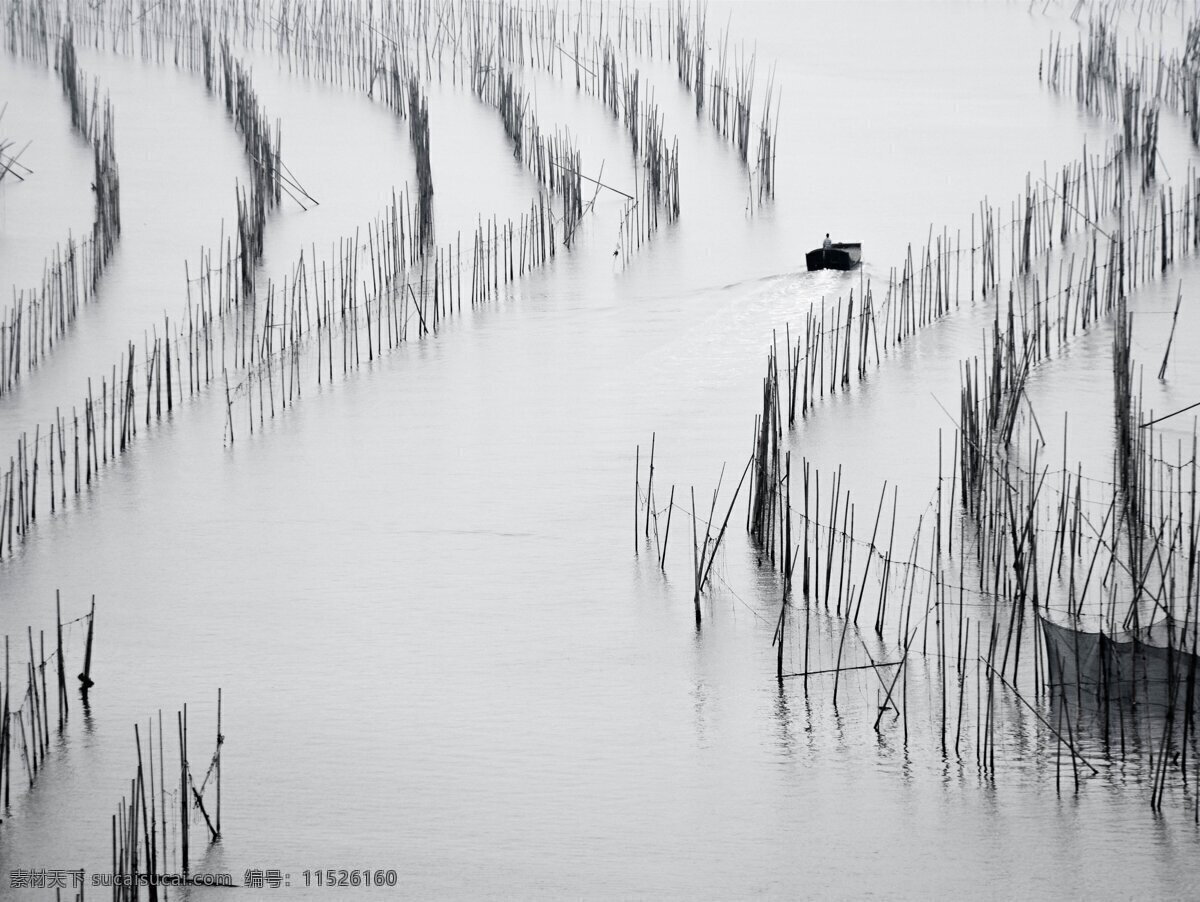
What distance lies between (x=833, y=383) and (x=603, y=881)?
98.9 inches

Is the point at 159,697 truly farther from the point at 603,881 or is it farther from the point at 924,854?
the point at 924,854

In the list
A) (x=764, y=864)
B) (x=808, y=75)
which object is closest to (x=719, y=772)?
(x=764, y=864)

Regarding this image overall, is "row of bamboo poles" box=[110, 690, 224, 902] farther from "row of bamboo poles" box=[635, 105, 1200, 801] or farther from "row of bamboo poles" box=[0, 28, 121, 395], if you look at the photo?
"row of bamboo poles" box=[0, 28, 121, 395]

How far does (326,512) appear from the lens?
3766 millimetres

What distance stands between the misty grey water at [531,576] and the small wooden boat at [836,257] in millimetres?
75

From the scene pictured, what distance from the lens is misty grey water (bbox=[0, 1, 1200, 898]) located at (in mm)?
2365

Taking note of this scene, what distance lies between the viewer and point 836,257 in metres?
5.55

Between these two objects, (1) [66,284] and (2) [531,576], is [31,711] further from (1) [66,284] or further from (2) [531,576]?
(1) [66,284]

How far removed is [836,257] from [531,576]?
2.62 m

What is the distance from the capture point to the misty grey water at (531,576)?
237 cm

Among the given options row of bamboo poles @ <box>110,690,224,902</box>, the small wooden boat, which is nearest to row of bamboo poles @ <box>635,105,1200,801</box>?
the small wooden boat

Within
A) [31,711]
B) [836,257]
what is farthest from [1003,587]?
[836,257]

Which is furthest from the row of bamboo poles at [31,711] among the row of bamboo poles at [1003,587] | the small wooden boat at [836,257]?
the small wooden boat at [836,257]

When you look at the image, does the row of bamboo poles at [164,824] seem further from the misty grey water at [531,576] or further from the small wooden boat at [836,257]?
the small wooden boat at [836,257]
